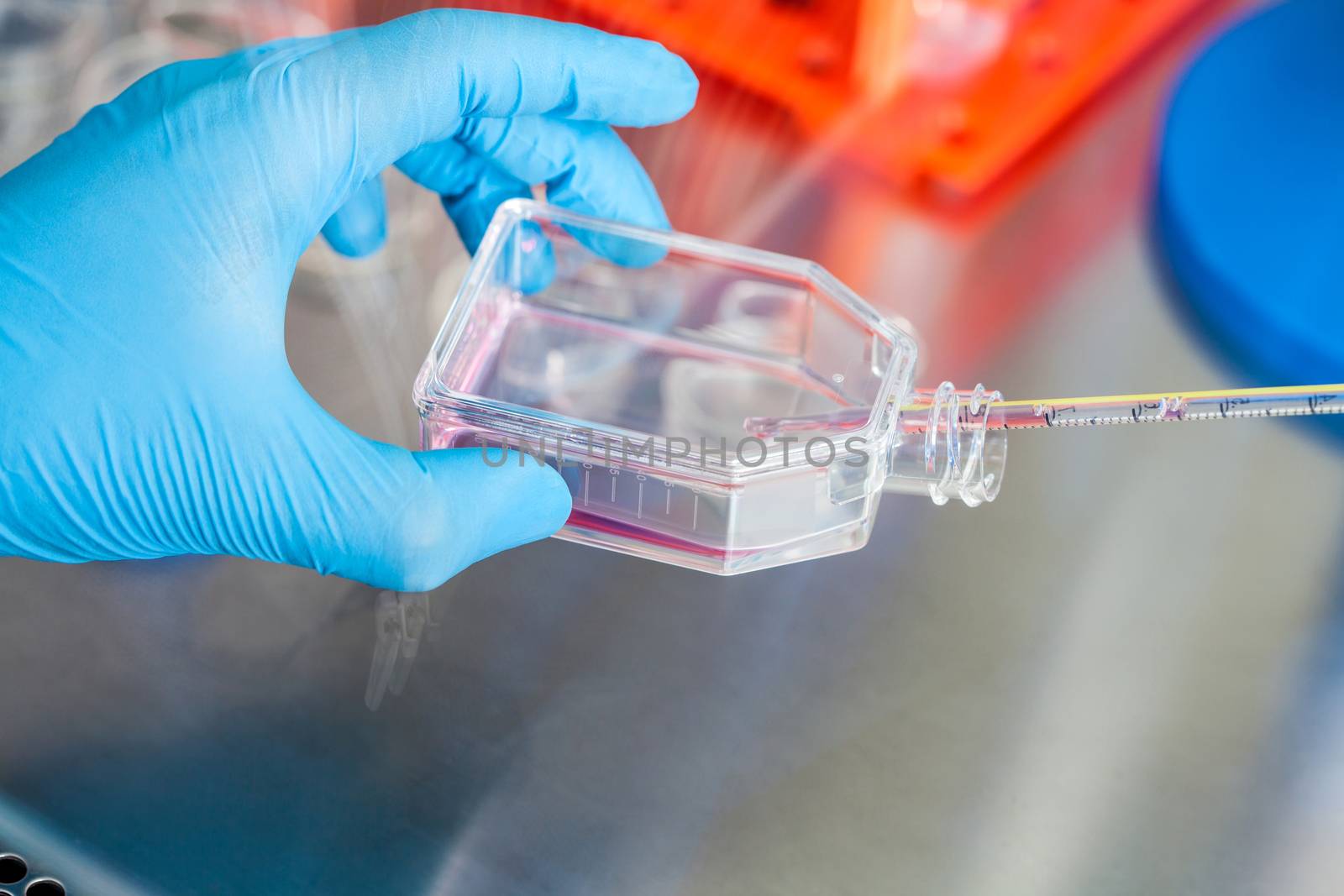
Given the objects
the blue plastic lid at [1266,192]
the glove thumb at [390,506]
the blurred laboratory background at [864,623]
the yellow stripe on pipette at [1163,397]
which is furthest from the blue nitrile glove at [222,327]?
the blue plastic lid at [1266,192]

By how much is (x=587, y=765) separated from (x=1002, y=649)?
1.34 feet

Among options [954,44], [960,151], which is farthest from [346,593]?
[954,44]

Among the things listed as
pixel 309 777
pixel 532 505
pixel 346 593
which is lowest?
pixel 309 777

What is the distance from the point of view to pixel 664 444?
981mm

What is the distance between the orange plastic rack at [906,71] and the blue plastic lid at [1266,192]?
0.52ft

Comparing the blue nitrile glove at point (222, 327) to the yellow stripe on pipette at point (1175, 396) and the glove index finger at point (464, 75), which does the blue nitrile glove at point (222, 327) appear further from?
the yellow stripe on pipette at point (1175, 396)

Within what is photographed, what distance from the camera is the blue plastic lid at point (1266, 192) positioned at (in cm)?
127

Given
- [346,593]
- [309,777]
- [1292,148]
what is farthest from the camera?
[1292,148]

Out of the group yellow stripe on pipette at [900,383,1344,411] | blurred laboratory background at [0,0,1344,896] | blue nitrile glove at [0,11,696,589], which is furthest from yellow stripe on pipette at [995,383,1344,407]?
blue nitrile glove at [0,11,696,589]

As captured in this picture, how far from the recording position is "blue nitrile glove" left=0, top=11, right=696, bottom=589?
890 mm

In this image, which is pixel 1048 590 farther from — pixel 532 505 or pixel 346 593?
pixel 346 593

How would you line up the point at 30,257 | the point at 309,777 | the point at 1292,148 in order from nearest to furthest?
1. the point at 30,257
2. the point at 309,777
3. the point at 1292,148

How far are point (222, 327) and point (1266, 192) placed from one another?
1144 millimetres

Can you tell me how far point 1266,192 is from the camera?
134 cm
